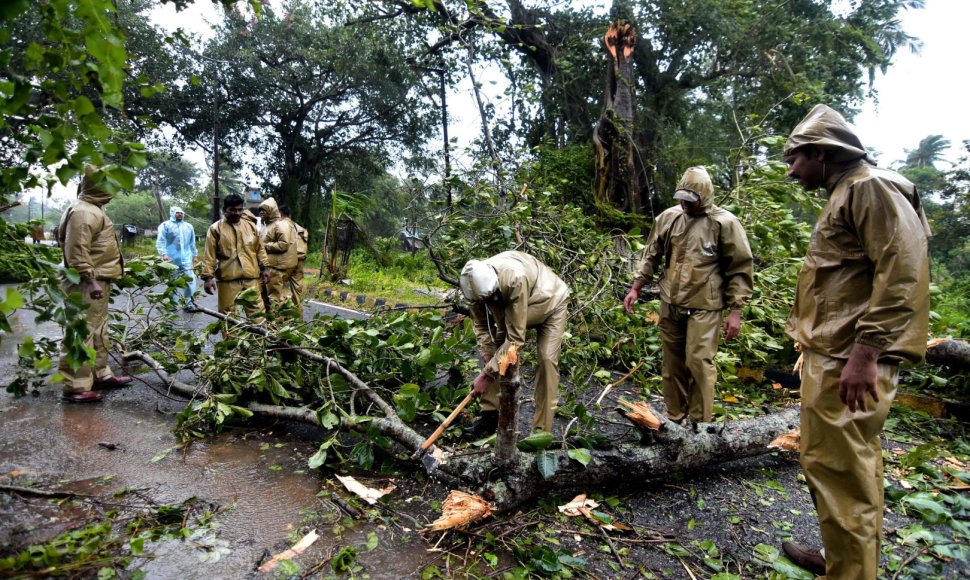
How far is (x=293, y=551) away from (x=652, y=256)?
295cm

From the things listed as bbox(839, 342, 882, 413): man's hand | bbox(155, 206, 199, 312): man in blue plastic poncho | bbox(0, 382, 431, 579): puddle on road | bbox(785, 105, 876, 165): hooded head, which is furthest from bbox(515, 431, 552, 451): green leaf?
bbox(155, 206, 199, 312): man in blue plastic poncho

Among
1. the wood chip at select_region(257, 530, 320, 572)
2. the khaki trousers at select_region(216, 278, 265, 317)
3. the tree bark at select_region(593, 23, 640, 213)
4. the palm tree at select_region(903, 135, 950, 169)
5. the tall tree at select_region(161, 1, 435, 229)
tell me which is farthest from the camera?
the palm tree at select_region(903, 135, 950, 169)

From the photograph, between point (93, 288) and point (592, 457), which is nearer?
point (592, 457)

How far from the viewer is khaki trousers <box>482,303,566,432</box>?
132 inches

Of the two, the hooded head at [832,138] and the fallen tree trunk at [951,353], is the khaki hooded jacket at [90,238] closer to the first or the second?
A: the hooded head at [832,138]

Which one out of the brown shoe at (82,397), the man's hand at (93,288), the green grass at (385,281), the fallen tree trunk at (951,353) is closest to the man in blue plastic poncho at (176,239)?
the green grass at (385,281)

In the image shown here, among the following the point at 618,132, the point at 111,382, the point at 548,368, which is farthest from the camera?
the point at 618,132

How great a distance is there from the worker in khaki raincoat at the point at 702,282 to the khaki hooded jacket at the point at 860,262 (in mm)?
1073

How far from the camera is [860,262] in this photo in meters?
2.03

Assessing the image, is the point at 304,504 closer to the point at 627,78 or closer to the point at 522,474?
the point at 522,474

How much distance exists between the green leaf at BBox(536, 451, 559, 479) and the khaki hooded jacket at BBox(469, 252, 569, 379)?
0.58 metres

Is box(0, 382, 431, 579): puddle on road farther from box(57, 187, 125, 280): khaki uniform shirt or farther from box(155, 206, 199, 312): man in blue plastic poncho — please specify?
box(155, 206, 199, 312): man in blue plastic poncho

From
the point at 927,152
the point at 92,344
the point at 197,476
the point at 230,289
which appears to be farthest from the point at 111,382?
the point at 927,152

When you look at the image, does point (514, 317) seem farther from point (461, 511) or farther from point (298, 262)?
point (298, 262)
